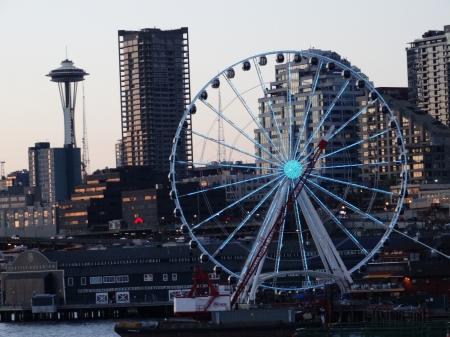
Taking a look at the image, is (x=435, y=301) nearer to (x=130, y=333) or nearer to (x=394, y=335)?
(x=130, y=333)

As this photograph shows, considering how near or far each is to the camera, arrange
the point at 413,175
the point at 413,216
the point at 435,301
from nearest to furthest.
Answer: the point at 435,301
the point at 413,216
the point at 413,175

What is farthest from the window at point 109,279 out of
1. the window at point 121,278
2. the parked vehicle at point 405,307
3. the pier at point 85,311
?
the parked vehicle at point 405,307

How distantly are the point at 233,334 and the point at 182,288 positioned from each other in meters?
34.8

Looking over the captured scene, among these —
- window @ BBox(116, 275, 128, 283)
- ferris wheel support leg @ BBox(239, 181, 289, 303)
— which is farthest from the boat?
window @ BBox(116, 275, 128, 283)

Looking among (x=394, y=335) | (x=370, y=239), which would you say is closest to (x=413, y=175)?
(x=370, y=239)

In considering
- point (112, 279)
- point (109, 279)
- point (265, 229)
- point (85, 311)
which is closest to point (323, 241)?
point (265, 229)

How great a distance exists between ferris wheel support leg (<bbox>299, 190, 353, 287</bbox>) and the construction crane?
0.90 metres

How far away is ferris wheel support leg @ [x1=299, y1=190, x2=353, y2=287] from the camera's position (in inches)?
3440

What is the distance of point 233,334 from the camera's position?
84062 millimetres

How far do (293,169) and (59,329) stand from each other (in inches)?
1071

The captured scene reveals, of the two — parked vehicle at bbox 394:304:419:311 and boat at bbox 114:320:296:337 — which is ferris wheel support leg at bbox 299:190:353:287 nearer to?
parked vehicle at bbox 394:304:419:311

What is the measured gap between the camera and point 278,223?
87938 millimetres

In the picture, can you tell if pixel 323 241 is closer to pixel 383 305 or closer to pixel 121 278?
pixel 383 305

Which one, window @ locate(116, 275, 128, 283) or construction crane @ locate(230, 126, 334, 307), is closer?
construction crane @ locate(230, 126, 334, 307)
